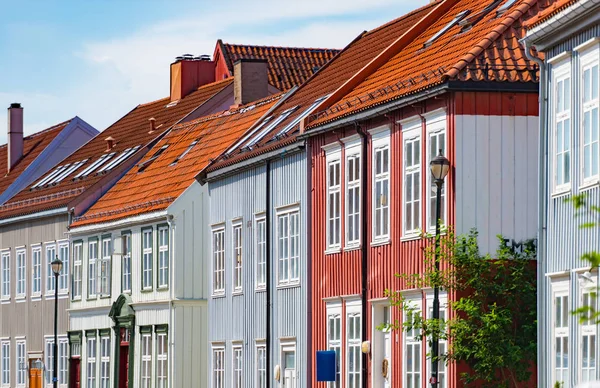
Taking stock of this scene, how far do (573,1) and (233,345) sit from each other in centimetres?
1881

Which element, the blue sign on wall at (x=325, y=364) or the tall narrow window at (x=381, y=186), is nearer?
the tall narrow window at (x=381, y=186)

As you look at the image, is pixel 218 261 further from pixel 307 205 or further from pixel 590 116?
pixel 590 116

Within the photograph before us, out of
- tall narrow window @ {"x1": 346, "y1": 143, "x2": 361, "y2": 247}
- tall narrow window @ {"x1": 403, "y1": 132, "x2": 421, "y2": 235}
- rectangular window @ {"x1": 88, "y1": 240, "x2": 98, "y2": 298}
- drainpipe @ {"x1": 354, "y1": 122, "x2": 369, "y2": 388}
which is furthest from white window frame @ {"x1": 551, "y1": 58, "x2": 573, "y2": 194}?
rectangular window @ {"x1": 88, "y1": 240, "x2": 98, "y2": 298}

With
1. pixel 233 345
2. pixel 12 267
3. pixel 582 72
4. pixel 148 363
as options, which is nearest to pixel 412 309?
pixel 582 72

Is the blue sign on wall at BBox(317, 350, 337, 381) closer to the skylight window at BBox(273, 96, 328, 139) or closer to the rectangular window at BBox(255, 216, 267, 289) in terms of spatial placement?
the rectangular window at BBox(255, 216, 267, 289)

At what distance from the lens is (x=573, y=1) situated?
21047 mm

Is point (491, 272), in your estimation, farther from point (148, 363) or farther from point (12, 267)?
point (12, 267)

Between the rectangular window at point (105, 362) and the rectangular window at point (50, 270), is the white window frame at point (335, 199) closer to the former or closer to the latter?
the rectangular window at point (105, 362)

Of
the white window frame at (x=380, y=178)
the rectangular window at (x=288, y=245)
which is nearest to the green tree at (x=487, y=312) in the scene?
the white window frame at (x=380, y=178)

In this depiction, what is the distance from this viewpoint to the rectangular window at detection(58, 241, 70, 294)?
5116 cm

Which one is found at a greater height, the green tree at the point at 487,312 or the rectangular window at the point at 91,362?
the green tree at the point at 487,312

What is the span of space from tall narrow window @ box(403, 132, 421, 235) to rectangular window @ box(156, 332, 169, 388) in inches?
633

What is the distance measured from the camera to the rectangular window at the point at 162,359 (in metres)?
42.4

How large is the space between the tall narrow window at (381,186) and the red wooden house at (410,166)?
0.02 meters
